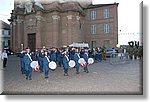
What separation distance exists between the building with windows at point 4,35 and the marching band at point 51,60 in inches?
20.9

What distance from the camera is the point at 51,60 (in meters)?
6.27

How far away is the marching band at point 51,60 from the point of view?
570 cm

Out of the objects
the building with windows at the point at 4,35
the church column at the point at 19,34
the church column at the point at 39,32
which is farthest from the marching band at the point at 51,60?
the building with windows at the point at 4,35

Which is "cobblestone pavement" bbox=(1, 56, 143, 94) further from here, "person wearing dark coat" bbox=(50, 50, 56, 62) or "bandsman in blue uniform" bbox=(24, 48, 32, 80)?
"person wearing dark coat" bbox=(50, 50, 56, 62)

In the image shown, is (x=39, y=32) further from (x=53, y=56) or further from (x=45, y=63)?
(x=45, y=63)

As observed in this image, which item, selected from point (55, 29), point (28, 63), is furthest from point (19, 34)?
point (28, 63)

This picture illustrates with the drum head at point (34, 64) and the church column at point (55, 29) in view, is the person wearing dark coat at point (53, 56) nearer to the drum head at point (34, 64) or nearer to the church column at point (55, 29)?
the church column at point (55, 29)

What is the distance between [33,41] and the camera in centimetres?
637

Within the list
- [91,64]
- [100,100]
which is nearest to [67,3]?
[91,64]

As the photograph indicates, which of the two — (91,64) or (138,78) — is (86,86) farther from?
(91,64)

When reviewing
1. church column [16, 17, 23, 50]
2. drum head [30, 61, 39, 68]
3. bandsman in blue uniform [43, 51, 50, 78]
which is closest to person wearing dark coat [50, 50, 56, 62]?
bandsman in blue uniform [43, 51, 50, 78]

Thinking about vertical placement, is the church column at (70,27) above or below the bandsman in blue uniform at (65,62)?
above

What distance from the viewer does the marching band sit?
5.70 m

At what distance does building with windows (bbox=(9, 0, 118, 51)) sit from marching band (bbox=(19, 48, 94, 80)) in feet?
0.96
